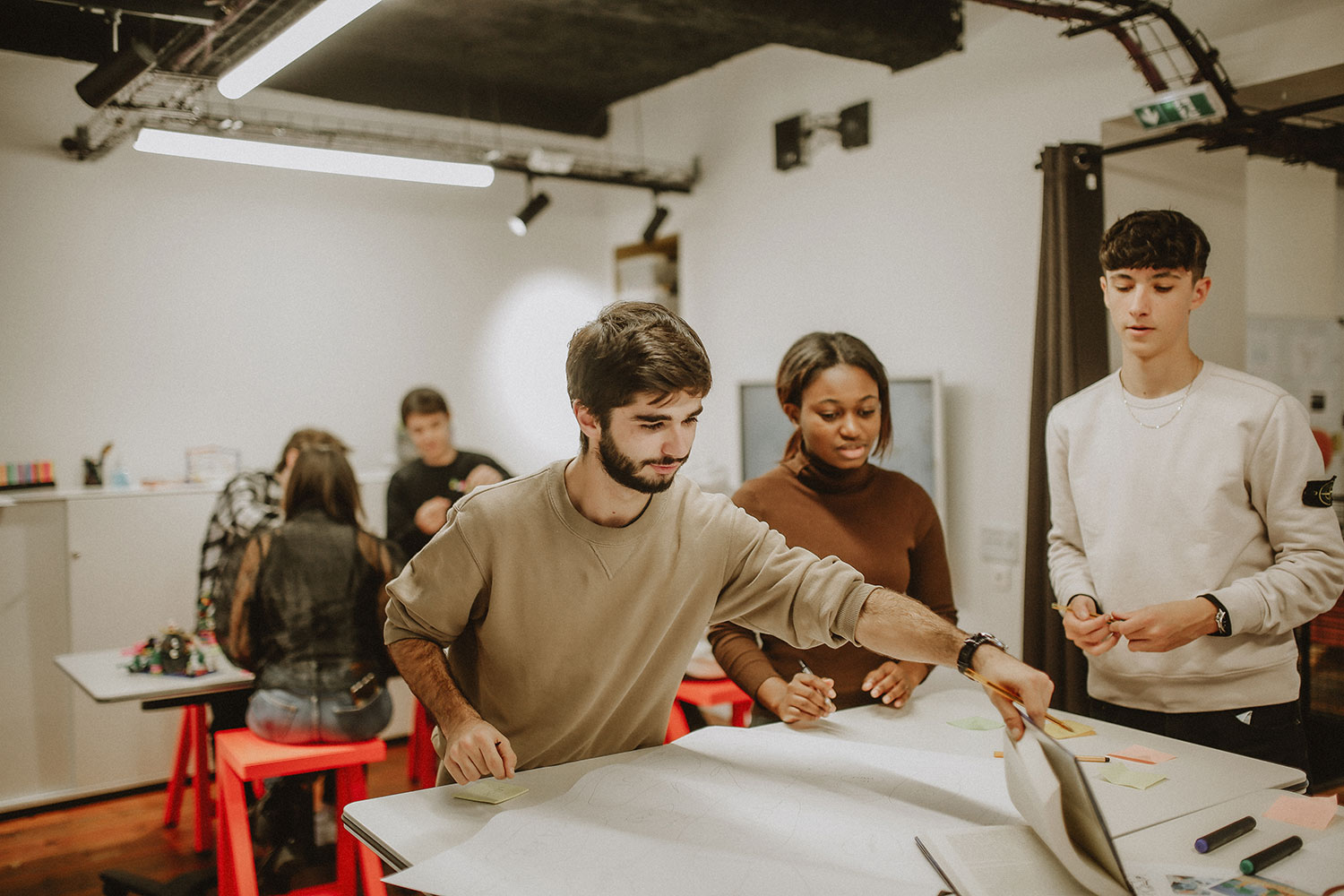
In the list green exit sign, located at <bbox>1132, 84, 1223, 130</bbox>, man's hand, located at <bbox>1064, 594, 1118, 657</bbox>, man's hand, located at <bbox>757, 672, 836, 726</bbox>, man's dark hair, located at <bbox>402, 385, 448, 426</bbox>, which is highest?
green exit sign, located at <bbox>1132, 84, 1223, 130</bbox>

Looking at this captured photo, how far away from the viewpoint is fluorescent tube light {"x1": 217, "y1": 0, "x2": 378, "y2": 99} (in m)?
2.63

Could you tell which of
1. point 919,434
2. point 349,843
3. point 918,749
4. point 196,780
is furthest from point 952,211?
point 196,780

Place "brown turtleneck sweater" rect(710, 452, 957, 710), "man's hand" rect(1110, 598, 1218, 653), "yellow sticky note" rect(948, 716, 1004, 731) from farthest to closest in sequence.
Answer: "brown turtleneck sweater" rect(710, 452, 957, 710)
"yellow sticky note" rect(948, 716, 1004, 731)
"man's hand" rect(1110, 598, 1218, 653)

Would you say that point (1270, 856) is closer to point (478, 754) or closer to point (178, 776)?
point (478, 754)

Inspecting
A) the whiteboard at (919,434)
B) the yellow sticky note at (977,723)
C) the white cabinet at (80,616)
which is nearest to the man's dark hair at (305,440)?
the white cabinet at (80,616)

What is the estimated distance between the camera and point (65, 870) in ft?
11.3

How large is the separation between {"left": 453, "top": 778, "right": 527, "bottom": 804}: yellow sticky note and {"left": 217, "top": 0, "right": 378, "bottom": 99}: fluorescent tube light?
2028mm

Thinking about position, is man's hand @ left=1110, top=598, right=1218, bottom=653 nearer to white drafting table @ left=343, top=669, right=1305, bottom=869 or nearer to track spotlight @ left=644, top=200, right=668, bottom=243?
white drafting table @ left=343, top=669, right=1305, bottom=869

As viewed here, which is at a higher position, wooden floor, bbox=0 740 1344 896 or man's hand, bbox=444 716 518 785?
man's hand, bbox=444 716 518 785

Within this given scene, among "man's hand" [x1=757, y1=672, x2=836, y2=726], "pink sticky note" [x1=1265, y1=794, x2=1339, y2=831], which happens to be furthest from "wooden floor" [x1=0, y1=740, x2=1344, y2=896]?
"man's hand" [x1=757, y1=672, x2=836, y2=726]

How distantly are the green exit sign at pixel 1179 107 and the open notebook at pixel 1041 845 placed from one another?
2129 millimetres

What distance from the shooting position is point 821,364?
2.28 meters

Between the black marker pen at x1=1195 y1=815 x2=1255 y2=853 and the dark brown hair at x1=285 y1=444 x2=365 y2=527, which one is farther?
the dark brown hair at x1=285 y1=444 x2=365 y2=527

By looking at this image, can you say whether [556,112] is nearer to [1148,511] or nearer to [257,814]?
[257,814]
